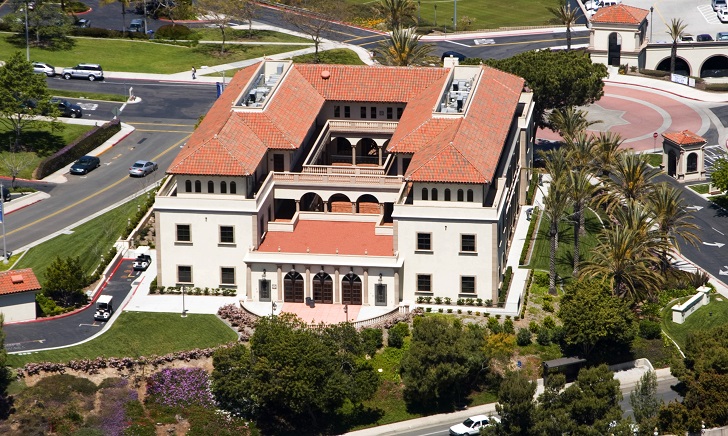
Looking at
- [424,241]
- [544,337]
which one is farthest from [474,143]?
[544,337]

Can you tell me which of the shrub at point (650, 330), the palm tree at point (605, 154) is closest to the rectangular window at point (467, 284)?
the shrub at point (650, 330)

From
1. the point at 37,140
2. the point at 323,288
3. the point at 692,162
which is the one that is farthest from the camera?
the point at 37,140

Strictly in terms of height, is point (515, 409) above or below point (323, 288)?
below

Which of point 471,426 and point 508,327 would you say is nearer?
point 471,426

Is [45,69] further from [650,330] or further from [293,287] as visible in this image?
[650,330]

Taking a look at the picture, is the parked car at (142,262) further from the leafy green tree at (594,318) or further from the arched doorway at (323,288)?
the leafy green tree at (594,318)

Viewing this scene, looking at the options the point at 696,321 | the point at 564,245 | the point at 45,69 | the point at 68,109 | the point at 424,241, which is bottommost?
the point at 696,321
